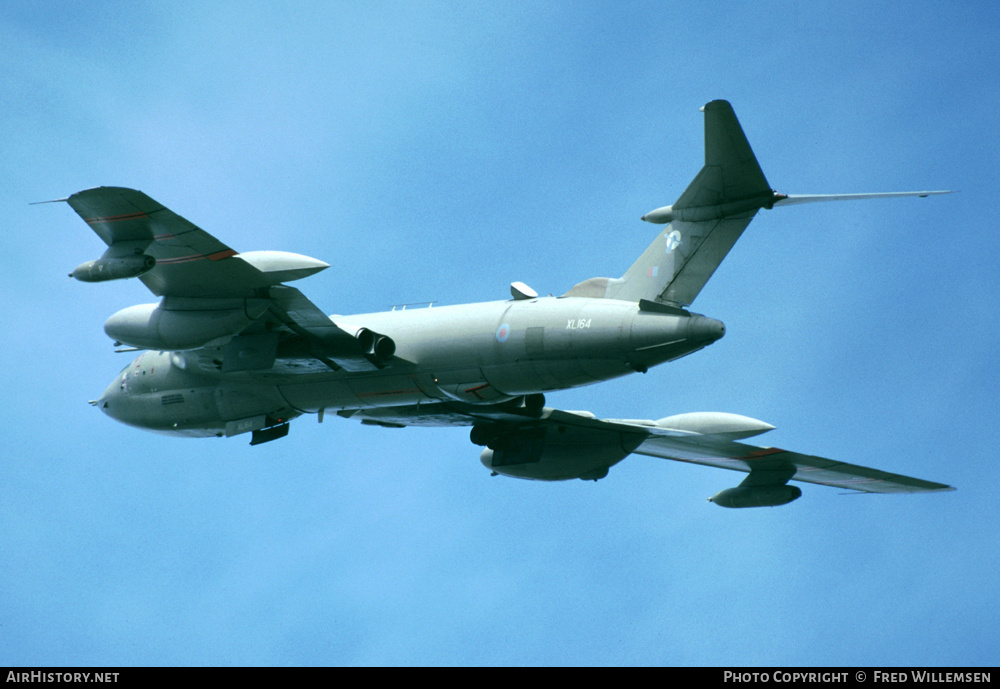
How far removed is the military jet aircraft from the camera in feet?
84.3

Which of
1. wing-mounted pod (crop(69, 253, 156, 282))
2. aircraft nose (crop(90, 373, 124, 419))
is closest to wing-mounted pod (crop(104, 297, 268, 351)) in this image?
wing-mounted pod (crop(69, 253, 156, 282))

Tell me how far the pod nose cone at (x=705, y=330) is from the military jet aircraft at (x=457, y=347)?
29mm

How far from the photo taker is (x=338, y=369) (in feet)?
97.4

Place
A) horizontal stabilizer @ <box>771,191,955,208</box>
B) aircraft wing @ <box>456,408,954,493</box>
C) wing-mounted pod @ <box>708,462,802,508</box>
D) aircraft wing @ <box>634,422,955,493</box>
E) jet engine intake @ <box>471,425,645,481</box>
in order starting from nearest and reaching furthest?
horizontal stabilizer @ <box>771,191,955,208</box> < aircraft wing @ <box>456,408,954,493</box> < jet engine intake @ <box>471,425,645,481</box> < aircraft wing @ <box>634,422,955,493</box> < wing-mounted pod @ <box>708,462,802,508</box>

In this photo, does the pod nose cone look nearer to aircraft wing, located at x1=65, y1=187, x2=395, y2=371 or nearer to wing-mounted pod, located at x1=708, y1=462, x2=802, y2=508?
aircraft wing, located at x1=65, y1=187, x2=395, y2=371

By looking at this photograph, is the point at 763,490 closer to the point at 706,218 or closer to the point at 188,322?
the point at 706,218

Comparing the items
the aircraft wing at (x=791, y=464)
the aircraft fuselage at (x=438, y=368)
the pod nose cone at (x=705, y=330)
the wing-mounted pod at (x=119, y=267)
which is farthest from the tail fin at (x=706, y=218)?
the wing-mounted pod at (x=119, y=267)

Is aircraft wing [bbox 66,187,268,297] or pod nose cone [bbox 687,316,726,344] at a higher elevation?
aircraft wing [bbox 66,187,268,297]

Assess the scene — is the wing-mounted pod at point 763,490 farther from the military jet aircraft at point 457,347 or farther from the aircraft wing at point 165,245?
the aircraft wing at point 165,245

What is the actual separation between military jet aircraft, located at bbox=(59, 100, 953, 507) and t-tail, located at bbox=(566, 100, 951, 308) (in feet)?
0.10

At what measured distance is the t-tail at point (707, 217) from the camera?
25.0m
